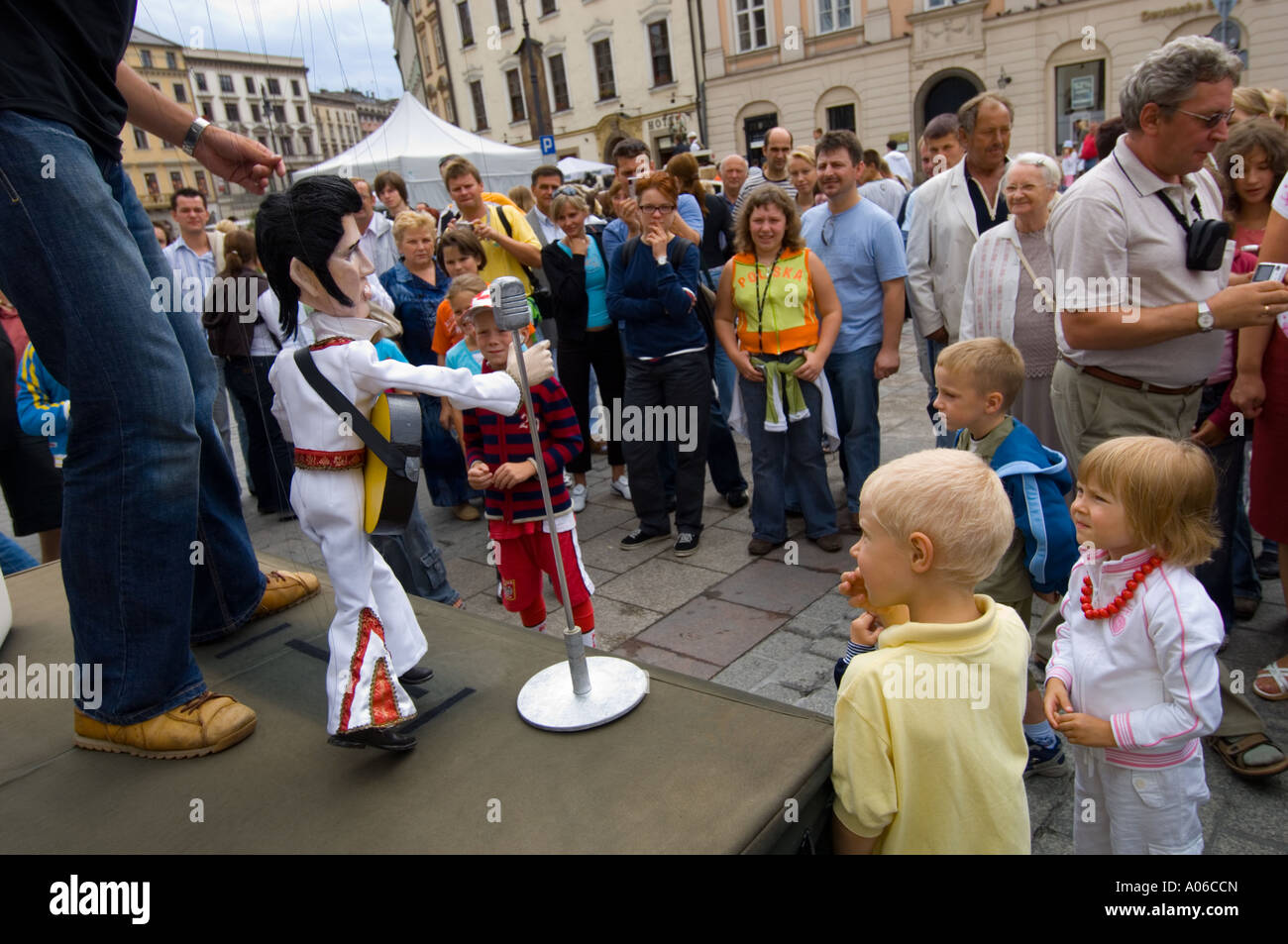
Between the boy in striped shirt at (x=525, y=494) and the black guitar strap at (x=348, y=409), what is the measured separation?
3.67 ft

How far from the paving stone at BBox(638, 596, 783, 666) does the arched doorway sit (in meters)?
22.9

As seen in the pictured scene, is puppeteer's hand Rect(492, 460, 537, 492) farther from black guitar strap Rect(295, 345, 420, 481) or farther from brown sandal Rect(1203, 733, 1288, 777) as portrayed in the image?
brown sandal Rect(1203, 733, 1288, 777)

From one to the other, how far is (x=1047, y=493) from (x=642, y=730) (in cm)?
139

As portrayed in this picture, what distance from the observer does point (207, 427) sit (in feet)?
7.77

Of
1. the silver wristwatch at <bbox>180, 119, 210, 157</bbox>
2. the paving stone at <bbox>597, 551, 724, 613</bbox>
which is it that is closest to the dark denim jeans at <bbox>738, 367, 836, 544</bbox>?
the paving stone at <bbox>597, 551, 724, 613</bbox>

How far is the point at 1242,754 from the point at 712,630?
1855 mm

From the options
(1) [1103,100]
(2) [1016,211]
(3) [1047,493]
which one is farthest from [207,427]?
(1) [1103,100]

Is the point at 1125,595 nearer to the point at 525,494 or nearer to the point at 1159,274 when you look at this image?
the point at 1159,274

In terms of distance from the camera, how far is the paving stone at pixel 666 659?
3250 millimetres

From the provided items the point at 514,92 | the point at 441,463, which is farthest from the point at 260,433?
the point at 514,92

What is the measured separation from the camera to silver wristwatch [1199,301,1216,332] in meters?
2.41

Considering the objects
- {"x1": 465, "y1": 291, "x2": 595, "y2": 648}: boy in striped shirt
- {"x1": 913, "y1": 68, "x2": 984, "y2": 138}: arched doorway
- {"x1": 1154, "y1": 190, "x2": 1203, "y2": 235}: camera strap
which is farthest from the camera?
{"x1": 913, "y1": 68, "x2": 984, "y2": 138}: arched doorway

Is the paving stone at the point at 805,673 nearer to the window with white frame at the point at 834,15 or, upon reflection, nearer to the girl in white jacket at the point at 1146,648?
the girl in white jacket at the point at 1146,648

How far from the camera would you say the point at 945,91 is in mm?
23641
